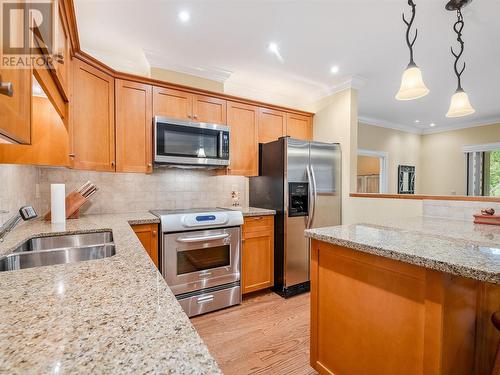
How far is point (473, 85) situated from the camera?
3.44m

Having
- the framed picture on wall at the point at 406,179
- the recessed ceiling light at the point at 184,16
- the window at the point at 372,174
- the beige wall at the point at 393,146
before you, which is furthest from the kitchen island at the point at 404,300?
the framed picture on wall at the point at 406,179

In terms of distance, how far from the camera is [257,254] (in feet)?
9.07

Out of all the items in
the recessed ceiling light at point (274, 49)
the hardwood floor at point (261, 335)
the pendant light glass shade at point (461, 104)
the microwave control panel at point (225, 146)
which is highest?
the recessed ceiling light at point (274, 49)

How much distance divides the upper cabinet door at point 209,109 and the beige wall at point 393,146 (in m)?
3.23

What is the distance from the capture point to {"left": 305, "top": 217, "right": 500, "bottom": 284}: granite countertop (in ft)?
2.90

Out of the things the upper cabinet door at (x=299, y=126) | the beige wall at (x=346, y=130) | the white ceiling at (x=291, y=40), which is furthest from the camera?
the upper cabinet door at (x=299, y=126)

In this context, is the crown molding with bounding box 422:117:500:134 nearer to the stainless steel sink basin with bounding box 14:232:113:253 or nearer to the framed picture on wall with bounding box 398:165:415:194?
the framed picture on wall with bounding box 398:165:415:194

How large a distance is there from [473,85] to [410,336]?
3926 millimetres

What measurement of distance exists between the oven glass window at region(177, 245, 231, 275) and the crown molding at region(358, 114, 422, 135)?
399 centimetres

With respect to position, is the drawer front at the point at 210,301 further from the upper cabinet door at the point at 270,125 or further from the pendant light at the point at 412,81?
the pendant light at the point at 412,81

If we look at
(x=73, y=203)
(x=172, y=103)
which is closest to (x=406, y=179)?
(x=172, y=103)

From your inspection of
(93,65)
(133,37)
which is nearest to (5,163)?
(93,65)

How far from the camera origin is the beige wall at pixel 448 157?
515cm

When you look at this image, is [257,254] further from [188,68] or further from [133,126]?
[188,68]
